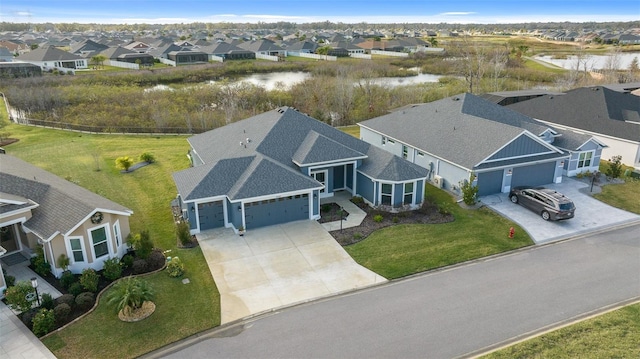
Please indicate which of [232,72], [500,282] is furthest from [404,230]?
[232,72]

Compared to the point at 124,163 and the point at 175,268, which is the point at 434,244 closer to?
the point at 175,268

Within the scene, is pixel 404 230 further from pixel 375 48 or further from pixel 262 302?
pixel 375 48

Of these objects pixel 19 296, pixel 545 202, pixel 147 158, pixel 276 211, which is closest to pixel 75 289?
pixel 19 296

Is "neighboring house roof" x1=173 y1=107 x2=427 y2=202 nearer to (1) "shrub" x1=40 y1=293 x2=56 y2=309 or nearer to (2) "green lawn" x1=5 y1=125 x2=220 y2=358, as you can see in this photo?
(2) "green lawn" x1=5 y1=125 x2=220 y2=358

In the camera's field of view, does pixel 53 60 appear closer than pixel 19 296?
No

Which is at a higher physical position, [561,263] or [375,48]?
[375,48]
